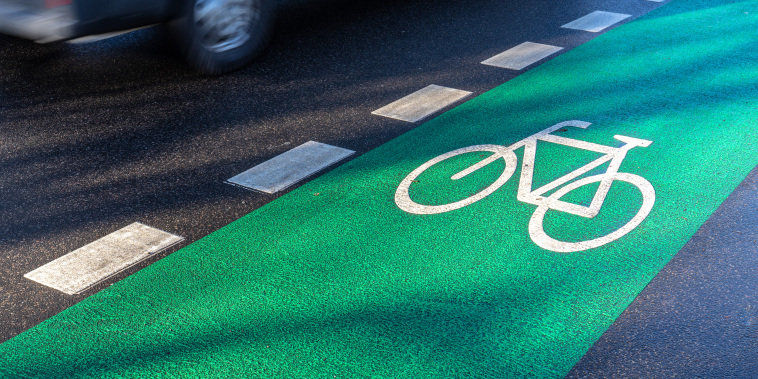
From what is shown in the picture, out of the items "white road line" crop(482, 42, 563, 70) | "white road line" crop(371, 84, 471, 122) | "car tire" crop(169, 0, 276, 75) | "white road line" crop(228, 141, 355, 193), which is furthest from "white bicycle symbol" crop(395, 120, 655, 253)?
"car tire" crop(169, 0, 276, 75)

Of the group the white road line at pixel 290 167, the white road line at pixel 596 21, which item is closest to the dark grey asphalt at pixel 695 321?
the white road line at pixel 290 167

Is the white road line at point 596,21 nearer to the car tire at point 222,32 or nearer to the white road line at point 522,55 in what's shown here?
the white road line at point 522,55

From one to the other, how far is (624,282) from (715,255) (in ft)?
1.75

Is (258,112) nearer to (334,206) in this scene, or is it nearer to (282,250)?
(334,206)

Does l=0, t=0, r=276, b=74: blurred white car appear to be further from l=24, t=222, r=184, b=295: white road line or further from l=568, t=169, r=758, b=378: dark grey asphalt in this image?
l=568, t=169, r=758, b=378: dark grey asphalt

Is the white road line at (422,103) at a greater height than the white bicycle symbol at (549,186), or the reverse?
the white road line at (422,103)

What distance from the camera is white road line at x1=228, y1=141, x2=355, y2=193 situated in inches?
159

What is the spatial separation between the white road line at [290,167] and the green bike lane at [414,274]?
0.14 m

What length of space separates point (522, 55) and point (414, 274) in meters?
3.67

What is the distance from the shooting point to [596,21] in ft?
23.8

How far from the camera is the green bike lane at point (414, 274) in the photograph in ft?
8.81

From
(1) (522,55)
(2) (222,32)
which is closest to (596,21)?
(1) (522,55)

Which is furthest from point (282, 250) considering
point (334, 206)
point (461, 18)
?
point (461, 18)

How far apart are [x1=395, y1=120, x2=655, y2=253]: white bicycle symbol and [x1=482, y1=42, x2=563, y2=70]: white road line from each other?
1.61 m
